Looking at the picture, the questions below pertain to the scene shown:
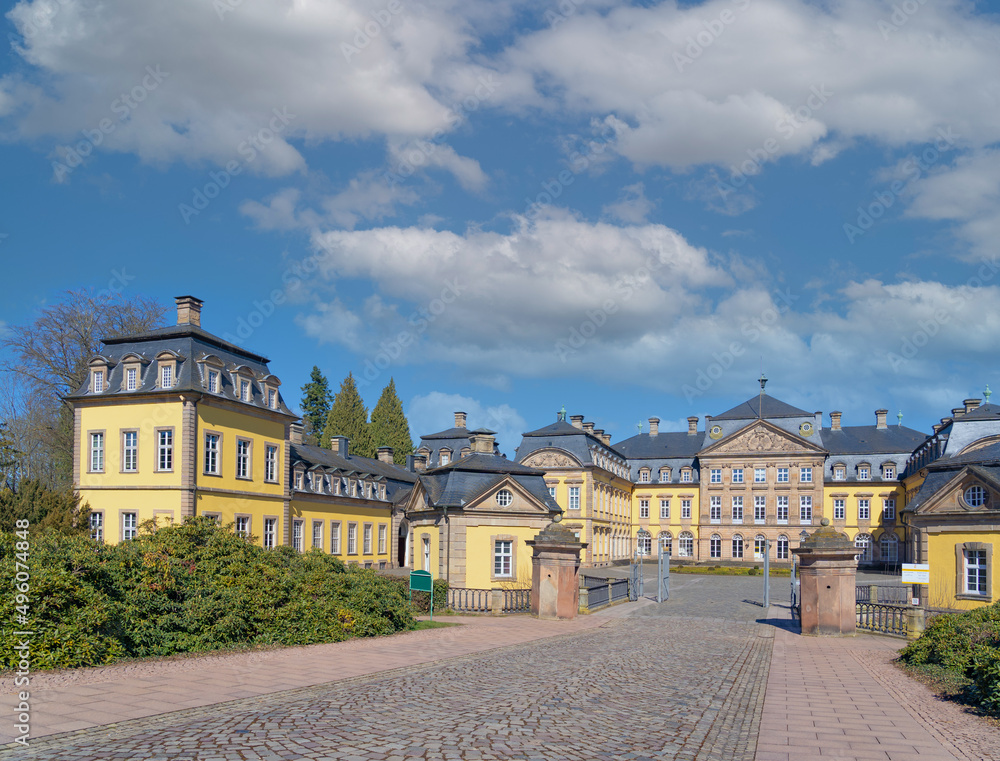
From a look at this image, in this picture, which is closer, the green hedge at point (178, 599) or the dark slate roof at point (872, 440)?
the green hedge at point (178, 599)

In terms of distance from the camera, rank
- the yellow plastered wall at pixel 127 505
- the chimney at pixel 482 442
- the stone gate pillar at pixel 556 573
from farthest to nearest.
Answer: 1. the chimney at pixel 482 442
2. the yellow plastered wall at pixel 127 505
3. the stone gate pillar at pixel 556 573

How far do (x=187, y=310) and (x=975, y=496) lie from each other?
30008 mm

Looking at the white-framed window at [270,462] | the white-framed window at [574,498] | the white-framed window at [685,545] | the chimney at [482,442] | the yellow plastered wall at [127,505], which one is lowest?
the white-framed window at [685,545]

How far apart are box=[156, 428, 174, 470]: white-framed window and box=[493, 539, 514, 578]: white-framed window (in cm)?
1305

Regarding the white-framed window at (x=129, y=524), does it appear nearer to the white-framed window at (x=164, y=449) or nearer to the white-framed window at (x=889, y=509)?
the white-framed window at (x=164, y=449)

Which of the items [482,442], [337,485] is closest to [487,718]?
[482,442]

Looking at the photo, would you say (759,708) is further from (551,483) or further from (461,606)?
(551,483)

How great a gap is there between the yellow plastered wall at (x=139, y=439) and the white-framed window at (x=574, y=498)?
119ft

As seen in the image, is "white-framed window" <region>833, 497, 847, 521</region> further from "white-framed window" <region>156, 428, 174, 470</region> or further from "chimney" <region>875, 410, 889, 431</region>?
"white-framed window" <region>156, 428, 174, 470</region>

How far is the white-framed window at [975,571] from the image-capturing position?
1078 inches

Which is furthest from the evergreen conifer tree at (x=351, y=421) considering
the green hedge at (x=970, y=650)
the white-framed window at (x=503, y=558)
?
the green hedge at (x=970, y=650)

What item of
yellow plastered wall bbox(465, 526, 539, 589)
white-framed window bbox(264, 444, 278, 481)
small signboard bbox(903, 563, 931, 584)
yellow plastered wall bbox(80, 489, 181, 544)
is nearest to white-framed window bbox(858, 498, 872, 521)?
yellow plastered wall bbox(465, 526, 539, 589)

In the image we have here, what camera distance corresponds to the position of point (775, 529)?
6750 centimetres

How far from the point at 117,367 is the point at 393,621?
803 inches
